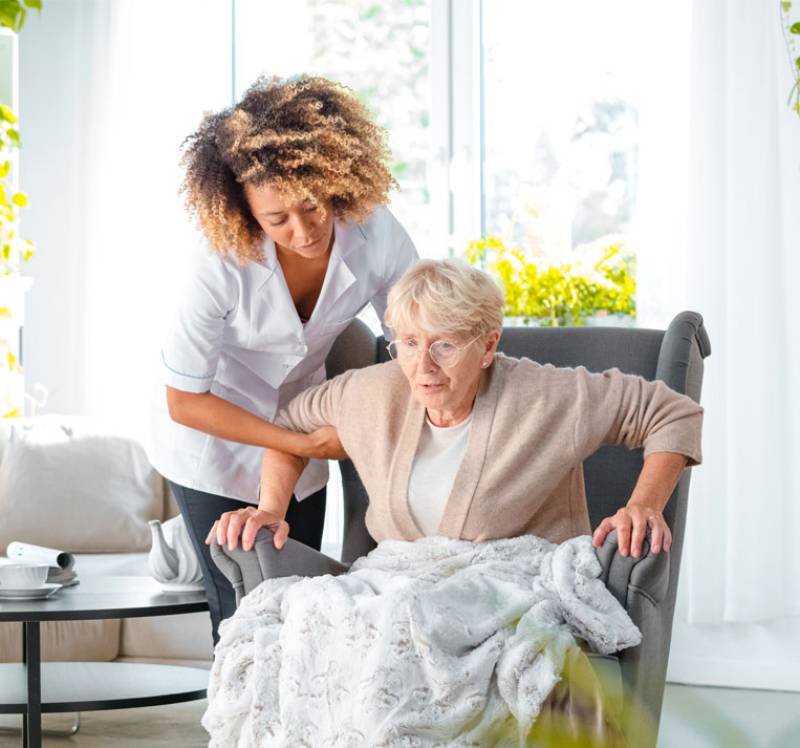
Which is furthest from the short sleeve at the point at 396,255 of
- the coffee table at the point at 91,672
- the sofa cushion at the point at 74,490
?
the sofa cushion at the point at 74,490

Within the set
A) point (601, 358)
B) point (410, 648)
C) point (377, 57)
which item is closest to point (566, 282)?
point (377, 57)

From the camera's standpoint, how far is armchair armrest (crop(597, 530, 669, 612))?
5.45ft

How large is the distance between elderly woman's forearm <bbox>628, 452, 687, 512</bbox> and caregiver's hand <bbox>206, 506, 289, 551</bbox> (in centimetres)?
56

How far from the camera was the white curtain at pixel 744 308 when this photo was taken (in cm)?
352

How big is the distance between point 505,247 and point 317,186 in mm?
2026

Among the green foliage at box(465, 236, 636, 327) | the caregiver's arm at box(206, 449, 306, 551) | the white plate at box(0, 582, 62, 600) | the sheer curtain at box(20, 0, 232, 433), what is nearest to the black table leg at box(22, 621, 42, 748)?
the white plate at box(0, 582, 62, 600)

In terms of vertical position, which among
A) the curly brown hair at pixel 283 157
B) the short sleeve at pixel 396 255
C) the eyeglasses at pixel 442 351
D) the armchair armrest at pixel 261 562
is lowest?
the armchair armrest at pixel 261 562

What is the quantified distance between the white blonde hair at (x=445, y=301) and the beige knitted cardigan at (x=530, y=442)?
13cm

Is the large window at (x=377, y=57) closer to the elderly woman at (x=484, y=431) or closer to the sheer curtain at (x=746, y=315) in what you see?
the sheer curtain at (x=746, y=315)

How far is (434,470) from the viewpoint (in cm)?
190

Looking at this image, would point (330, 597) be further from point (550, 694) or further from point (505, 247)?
point (505, 247)

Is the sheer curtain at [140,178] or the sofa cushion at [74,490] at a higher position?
the sheer curtain at [140,178]

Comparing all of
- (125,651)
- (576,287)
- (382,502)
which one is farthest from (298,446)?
(576,287)

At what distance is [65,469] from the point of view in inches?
138
